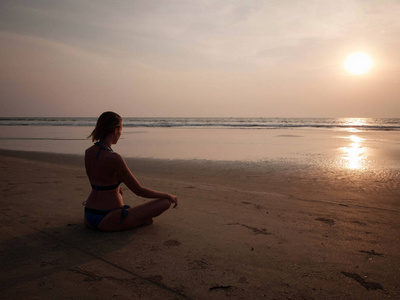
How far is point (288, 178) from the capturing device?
308 inches

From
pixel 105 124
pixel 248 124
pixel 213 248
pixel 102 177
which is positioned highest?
pixel 248 124

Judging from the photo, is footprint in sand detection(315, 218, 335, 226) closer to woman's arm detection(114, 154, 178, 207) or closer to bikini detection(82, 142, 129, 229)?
woman's arm detection(114, 154, 178, 207)

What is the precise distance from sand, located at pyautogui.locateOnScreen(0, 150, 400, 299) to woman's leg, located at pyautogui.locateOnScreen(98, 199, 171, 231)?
0.39 ft

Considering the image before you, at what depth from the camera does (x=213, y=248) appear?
3268 millimetres

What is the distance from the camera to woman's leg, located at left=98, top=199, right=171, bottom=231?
3625mm

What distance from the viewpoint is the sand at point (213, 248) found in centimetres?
246

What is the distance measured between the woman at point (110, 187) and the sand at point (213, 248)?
18 cm

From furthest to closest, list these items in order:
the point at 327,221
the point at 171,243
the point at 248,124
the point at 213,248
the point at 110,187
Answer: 1. the point at 248,124
2. the point at 327,221
3. the point at 110,187
4. the point at 171,243
5. the point at 213,248

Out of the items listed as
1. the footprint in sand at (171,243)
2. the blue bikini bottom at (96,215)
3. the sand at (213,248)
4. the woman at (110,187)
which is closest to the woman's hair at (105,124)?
the woman at (110,187)

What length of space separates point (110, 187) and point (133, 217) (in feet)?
1.80

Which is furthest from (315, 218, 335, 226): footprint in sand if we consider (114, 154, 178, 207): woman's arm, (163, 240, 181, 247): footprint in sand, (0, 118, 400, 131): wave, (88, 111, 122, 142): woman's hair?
(0, 118, 400, 131): wave

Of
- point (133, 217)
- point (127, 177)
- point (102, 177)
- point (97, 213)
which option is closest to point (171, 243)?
point (133, 217)

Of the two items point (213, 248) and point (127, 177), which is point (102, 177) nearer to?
point (127, 177)

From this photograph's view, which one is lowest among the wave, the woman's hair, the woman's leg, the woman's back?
the woman's leg
